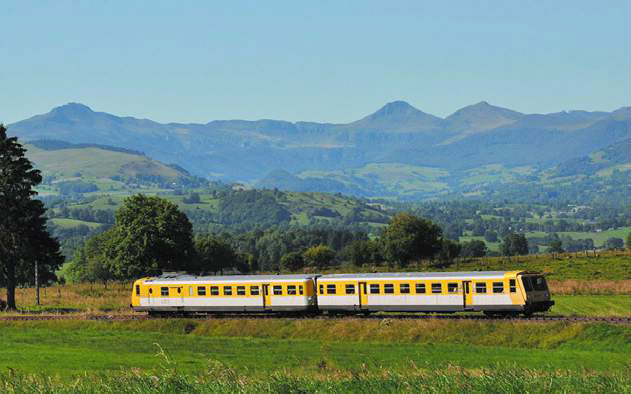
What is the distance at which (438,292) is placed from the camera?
60.3m

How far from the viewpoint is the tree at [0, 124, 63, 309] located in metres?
79.4

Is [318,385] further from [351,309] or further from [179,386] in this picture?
[351,309]

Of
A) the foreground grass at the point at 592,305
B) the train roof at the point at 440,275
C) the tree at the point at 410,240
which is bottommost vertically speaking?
the foreground grass at the point at 592,305

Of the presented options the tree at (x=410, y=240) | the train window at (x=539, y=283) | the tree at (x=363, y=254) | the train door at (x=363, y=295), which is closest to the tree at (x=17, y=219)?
the train door at (x=363, y=295)

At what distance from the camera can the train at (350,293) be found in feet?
193

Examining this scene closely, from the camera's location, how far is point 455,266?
122 meters

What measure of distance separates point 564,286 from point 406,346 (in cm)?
3851

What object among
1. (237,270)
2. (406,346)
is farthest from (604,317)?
(237,270)

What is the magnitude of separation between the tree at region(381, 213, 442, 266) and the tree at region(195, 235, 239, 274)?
38.8 metres

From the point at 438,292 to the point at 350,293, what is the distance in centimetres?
650

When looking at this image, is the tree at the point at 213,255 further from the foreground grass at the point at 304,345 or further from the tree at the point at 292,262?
the foreground grass at the point at 304,345

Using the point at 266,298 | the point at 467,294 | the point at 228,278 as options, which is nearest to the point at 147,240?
the point at 228,278

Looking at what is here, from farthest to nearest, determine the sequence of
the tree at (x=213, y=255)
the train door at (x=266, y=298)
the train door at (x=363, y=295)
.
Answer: the tree at (x=213, y=255) < the train door at (x=266, y=298) < the train door at (x=363, y=295)

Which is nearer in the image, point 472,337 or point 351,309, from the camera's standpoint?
point 472,337
